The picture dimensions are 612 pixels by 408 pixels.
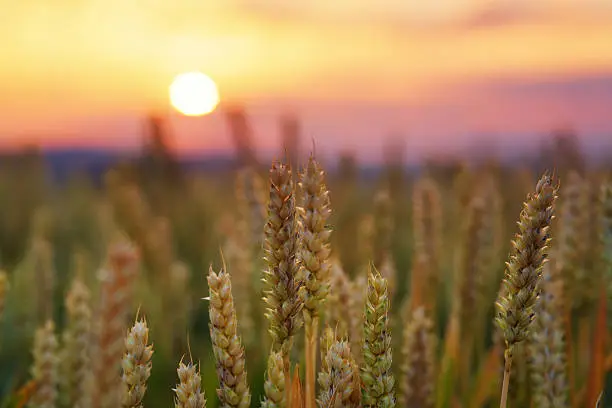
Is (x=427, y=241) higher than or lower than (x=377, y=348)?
lower

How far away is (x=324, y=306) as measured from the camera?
→ 2.26 metres

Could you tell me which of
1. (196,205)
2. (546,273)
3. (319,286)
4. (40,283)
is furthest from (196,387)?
(196,205)

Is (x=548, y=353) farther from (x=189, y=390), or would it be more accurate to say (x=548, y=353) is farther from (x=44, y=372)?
(x=44, y=372)

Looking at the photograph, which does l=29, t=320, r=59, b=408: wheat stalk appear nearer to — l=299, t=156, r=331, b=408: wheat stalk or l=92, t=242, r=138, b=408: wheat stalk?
l=92, t=242, r=138, b=408: wheat stalk

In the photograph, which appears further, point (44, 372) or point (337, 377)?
point (44, 372)

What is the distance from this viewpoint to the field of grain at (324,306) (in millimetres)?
1444

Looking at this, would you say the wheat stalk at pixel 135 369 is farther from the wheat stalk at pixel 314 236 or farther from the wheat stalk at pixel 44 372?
the wheat stalk at pixel 44 372

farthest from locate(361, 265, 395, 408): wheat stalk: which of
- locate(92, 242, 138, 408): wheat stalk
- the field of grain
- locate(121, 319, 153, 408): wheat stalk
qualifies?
locate(92, 242, 138, 408): wheat stalk

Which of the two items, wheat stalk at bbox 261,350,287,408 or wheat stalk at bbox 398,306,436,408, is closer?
wheat stalk at bbox 261,350,287,408

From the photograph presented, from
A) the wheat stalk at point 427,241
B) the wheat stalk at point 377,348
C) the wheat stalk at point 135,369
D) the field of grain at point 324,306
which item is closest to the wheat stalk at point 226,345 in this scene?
the field of grain at point 324,306

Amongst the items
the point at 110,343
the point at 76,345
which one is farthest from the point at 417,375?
the point at 76,345

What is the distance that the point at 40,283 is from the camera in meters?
3.46

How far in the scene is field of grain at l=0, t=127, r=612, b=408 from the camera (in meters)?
1.44

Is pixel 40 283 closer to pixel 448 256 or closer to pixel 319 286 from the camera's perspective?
pixel 319 286
